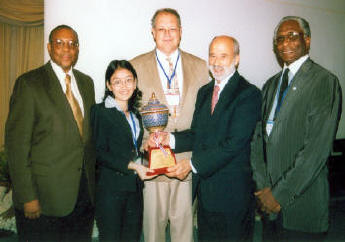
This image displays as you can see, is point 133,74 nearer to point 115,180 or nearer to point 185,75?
point 185,75

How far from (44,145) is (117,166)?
1.86ft

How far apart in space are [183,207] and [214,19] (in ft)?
8.76

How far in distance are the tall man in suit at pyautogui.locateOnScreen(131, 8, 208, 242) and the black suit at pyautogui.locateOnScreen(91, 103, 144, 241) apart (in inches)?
10.6

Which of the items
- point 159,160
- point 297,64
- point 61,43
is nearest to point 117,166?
point 159,160

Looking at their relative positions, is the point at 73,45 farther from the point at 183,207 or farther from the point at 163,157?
the point at 183,207

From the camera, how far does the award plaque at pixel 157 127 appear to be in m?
2.09

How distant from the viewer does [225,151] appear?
2.07 m

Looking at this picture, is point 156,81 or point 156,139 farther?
point 156,81

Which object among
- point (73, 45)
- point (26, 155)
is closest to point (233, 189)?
point (26, 155)

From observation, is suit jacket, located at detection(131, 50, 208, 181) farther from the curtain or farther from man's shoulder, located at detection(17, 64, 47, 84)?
the curtain

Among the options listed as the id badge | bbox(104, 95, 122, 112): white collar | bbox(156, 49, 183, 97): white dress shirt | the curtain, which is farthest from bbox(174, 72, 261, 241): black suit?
the curtain

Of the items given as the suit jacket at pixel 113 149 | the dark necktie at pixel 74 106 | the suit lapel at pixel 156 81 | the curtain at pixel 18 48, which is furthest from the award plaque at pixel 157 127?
the curtain at pixel 18 48

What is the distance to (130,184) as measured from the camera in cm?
209

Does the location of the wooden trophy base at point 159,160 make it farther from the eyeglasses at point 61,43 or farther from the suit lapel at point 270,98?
the eyeglasses at point 61,43
